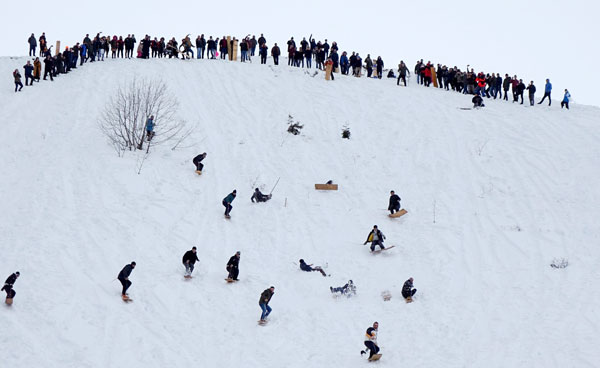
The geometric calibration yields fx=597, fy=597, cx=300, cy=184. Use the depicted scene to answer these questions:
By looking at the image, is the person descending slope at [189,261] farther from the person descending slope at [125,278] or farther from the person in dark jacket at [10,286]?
the person in dark jacket at [10,286]

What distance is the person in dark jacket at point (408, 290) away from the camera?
17.3m

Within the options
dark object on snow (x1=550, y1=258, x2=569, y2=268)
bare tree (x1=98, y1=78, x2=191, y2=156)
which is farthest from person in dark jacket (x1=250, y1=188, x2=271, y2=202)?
dark object on snow (x1=550, y1=258, x2=569, y2=268)

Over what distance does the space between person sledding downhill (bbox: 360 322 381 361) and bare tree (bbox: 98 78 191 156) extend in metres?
13.8

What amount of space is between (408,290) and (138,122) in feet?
50.3

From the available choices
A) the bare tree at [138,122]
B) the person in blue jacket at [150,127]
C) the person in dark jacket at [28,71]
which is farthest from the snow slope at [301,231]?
the person in dark jacket at [28,71]

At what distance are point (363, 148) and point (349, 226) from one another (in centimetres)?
673

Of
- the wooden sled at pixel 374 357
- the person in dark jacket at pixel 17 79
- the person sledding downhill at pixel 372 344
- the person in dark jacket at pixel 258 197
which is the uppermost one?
the person in dark jacket at pixel 17 79

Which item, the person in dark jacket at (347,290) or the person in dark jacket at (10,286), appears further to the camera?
the person in dark jacket at (347,290)

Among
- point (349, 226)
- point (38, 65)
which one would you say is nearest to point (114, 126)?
point (38, 65)

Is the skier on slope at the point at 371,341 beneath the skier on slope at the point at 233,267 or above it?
beneath

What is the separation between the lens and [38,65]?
106 ft

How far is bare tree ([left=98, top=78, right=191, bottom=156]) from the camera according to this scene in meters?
25.3

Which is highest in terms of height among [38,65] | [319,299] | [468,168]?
[38,65]

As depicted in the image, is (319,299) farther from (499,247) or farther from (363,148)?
(363,148)
